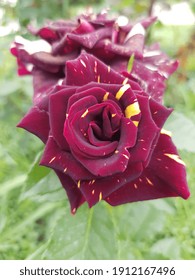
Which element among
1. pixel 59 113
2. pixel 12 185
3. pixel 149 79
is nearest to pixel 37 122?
pixel 59 113

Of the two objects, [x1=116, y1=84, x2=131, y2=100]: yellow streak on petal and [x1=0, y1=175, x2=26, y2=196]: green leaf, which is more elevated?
[x1=116, y1=84, x2=131, y2=100]: yellow streak on petal

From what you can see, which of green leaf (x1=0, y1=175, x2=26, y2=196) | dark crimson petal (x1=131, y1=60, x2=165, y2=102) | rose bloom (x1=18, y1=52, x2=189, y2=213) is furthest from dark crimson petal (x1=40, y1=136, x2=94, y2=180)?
green leaf (x1=0, y1=175, x2=26, y2=196)

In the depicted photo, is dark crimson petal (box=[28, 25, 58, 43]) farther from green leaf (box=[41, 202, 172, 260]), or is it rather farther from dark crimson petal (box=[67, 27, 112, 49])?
green leaf (box=[41, 202, 172, 260])

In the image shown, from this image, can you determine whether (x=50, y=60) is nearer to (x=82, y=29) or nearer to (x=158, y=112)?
(x=82, y=29)

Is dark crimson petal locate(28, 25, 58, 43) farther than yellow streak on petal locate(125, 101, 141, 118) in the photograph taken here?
Yes

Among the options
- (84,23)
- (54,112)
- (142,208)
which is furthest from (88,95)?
(142,208)

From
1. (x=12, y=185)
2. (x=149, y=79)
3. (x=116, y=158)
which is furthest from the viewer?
(x=12, y=185)
